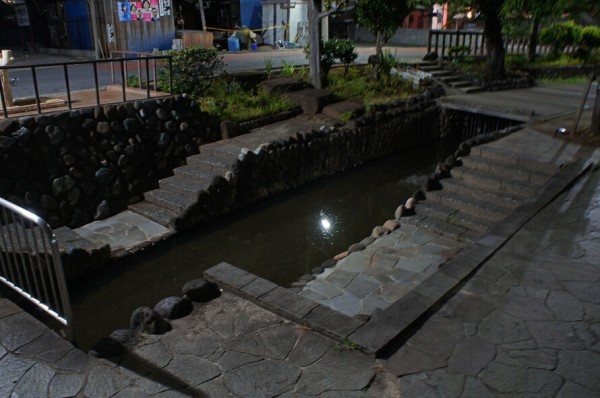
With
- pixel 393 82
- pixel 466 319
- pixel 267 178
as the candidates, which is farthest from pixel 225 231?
pixel 393 82

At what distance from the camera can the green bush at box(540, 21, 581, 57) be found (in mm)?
23453

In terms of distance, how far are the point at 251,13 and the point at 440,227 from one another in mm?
24351

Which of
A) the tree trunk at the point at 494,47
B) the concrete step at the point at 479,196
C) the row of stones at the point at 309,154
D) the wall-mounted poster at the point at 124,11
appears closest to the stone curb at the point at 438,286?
the concrete step at the point at 479,196

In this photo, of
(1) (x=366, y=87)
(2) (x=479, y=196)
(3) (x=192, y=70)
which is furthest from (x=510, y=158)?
(3) (x=192, y=70)

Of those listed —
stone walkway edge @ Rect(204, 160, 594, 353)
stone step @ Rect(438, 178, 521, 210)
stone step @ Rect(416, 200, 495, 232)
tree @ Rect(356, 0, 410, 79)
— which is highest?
tree @ Rect(356, 0, 410, 79)

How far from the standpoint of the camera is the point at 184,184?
11.2 meters

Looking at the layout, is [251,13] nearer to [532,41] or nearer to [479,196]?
[532,41]

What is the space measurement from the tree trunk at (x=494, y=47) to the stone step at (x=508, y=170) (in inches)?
417

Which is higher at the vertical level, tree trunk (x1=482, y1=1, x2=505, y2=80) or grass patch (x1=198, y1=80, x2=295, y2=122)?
tree trunk (x1=482, y1=1, x2=505, y2=80)

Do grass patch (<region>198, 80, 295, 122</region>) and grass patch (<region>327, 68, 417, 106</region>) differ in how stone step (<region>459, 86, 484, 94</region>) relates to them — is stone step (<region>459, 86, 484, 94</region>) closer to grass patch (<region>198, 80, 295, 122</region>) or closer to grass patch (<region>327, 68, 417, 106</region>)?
grass patch (<region>327, 68, 417, 106</region>)

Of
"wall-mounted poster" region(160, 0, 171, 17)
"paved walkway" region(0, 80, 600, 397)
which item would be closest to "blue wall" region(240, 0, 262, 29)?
"wall-mounted poster" region(160, 0, 171, 17)

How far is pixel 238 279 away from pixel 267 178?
6.34 m

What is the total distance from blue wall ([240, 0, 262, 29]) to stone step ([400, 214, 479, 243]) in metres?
23.3

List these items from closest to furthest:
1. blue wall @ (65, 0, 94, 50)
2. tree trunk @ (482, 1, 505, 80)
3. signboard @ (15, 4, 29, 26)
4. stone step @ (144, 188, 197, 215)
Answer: stone step @ (144, 188, 197, 215) → tree trunk @ (482, 1, 505, 80) → blue wall @ (65, 0, 94, 50) → signboard @ (15, 4, 29, 26)
